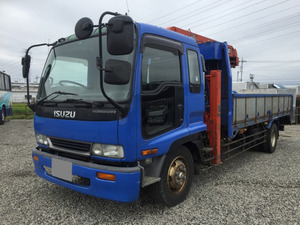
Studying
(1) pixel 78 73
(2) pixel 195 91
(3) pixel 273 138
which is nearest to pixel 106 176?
(1) pixel 78 73

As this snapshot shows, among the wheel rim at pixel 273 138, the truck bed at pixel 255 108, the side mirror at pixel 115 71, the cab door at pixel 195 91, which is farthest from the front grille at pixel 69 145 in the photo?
the wheel rim at pixel 273 138

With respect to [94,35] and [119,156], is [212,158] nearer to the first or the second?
[119,156]

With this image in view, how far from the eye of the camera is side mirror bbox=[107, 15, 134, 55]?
212 centimetres

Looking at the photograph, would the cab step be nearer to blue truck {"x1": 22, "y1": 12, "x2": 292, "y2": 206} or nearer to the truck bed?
blue truck {"x1": 22, "y1": 12, "x2": 292, "y2": 206}

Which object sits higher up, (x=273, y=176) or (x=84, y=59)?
(x=84, y=59)

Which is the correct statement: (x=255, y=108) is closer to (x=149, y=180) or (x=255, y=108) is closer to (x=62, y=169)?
→ (x=149, y=180)

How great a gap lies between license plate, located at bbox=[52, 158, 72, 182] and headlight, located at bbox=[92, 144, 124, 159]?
16.3 inches

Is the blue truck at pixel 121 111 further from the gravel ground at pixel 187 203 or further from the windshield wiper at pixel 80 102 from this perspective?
the gravel ground at pixel 187 203

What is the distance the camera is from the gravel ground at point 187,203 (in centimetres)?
287

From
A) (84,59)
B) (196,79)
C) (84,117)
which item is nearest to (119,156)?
(84,117)

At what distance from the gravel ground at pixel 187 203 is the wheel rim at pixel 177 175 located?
0.87ft

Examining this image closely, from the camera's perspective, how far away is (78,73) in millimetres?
2859

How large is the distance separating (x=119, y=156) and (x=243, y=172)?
3272 mm

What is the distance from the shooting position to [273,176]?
4.48 m
